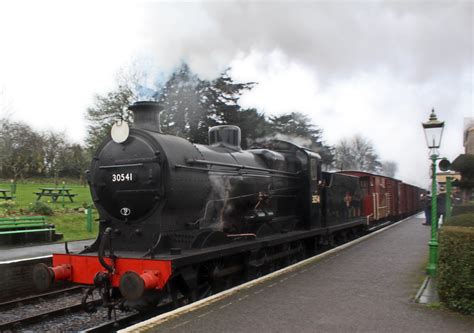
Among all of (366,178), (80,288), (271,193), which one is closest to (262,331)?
(271,193)

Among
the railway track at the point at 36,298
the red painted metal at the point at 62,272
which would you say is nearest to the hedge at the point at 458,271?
the red painted metal at the point at 62,272

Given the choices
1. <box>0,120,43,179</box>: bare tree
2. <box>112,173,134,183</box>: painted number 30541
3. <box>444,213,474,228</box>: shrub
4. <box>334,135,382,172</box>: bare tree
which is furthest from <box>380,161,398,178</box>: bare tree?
<box>112,173,134,183</box>: painted number 30541

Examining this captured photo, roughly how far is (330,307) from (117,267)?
3033 millimetres

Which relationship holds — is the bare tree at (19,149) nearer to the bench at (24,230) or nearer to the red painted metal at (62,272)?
the bench at (24,230)

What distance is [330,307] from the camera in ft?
19.7

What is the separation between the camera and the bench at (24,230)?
40.5ft

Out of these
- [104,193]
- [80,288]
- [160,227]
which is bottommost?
[80,288]

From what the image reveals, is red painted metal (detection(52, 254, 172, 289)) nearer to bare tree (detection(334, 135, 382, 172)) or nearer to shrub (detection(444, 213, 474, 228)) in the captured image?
shrub (detection(444, 213, 474, 228))

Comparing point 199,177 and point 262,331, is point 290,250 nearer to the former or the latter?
point 199,177

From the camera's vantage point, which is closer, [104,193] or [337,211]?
[104,193]

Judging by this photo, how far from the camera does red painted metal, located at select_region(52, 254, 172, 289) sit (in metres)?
5.62

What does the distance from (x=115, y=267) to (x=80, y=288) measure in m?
4.32

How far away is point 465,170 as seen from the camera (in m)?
15.9

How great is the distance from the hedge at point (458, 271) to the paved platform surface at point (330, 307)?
20 cm
